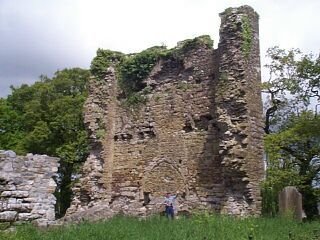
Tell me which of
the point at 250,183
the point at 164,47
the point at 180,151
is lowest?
the point at 250,183

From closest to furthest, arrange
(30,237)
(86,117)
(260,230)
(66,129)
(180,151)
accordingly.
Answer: (30,237) < (260,230) < (180,151) < (86,117) < (66,129)

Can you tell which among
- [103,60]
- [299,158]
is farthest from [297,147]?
[103,60]

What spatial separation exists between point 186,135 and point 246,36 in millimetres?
4251

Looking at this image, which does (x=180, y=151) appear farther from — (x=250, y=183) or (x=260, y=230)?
(x=260, y=230)

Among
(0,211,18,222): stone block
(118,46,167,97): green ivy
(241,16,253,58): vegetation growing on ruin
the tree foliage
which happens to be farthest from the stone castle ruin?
the tree foliage

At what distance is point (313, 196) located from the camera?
19594mm

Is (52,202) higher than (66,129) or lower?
lower

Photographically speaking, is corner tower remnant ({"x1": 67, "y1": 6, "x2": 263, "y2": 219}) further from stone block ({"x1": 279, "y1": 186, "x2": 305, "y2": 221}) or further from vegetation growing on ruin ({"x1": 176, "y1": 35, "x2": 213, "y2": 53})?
stone block ({"x1": 279, "y1": 186, "x2": 305, "y2": 221})

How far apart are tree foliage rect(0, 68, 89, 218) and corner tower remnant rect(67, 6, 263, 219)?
8.76m

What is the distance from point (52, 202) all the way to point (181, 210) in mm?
8311

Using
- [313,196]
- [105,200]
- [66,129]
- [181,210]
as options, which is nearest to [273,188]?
[313,196]

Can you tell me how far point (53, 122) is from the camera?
29188mm

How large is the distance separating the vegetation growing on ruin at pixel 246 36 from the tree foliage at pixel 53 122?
13.9 m

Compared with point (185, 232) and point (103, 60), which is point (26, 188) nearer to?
point (185, 232)
